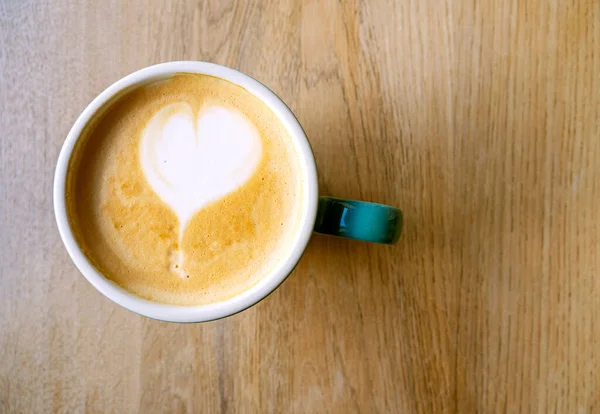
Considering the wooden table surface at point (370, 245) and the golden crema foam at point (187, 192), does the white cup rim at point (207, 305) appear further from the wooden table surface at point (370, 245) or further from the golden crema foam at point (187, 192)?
the wooden table surface at point (370, 245)

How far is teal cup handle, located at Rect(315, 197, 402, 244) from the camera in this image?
1.74 ft

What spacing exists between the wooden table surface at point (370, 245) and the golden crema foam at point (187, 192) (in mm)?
107

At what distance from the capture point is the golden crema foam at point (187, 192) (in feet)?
1.79

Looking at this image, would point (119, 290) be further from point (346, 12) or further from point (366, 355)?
point (346, 12)

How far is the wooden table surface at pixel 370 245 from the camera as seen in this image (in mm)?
637

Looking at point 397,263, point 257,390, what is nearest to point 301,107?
point 397,263

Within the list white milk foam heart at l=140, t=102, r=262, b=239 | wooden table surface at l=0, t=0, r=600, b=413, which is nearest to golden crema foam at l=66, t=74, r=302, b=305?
white milk foam heart at l=140, t=102, r=262, b=239

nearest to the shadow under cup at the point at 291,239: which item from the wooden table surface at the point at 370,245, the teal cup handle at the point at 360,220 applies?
the teal cup handle at the point at 360,220

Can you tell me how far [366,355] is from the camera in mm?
641

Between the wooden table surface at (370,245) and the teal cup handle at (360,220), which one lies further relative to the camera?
the wooden table surface at (370,245)

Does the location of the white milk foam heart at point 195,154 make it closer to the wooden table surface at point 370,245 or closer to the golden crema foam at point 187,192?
the golden crema foam at point 187,192

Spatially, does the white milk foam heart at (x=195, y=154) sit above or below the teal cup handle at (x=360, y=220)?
above

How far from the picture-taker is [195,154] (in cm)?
55

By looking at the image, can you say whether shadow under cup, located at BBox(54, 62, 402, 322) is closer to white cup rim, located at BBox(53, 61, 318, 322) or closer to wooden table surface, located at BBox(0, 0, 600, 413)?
white cup rim, located at BBox(53, 61, 318, 322)
